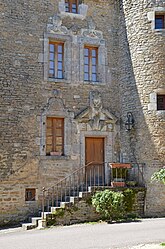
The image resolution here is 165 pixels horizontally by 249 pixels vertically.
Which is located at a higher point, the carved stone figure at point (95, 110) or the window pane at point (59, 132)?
the carved stone figure at point (95, 110)

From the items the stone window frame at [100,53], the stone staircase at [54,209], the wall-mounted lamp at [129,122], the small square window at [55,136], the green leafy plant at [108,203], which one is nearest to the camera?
the stone staircase at [54,209]

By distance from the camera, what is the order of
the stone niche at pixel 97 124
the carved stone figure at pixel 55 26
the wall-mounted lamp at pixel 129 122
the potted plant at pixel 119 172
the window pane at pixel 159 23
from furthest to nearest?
the window pane at pixel 159 23 → the wall-mounted lamp at pixel 129 122 → the stone niche at pixel 97 124 → the carved stone figure at pixel 55 26 → the potted plant at pixel 119 172

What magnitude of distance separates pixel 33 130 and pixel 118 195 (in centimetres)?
362

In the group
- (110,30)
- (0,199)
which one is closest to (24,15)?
(110,30)

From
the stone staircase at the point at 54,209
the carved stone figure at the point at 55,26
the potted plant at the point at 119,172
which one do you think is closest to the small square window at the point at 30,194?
the stone staircase at the point at 54,209

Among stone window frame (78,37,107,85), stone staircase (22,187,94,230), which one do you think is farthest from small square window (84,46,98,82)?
stone staircase (22,187,94,230)

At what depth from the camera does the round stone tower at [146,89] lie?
13805 millimetres

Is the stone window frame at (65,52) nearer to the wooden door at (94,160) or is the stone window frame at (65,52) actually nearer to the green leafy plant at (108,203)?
the wooden door at (94,160)

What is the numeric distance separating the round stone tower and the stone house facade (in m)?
0.03

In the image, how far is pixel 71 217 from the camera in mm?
12289

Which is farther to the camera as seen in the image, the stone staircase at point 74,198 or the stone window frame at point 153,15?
the stone window frame at point 153,15

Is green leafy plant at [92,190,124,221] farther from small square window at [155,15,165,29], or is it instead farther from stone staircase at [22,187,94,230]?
small square window at [155,15,165,29]

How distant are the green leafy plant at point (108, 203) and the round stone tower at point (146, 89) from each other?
1671mm

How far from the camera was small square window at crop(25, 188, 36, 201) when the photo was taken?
43.2ft
